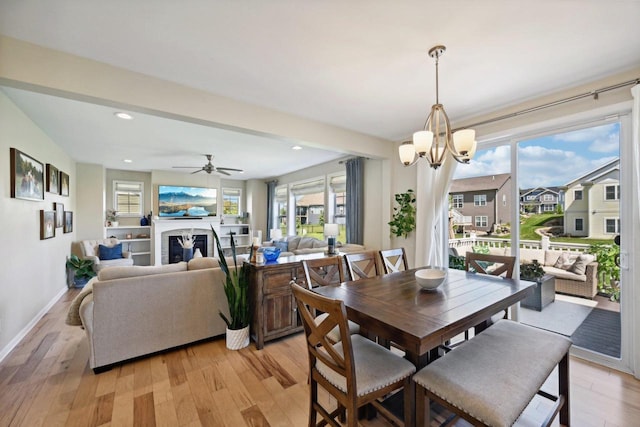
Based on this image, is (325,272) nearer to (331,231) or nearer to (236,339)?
(236,339)

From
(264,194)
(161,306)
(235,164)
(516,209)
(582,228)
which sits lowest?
(161,306)

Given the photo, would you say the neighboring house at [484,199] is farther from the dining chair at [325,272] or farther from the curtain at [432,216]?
the dining chair at [325,272]

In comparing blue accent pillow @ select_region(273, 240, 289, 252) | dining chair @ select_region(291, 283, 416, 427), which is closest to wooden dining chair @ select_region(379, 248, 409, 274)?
dining chair @ select_region(291, 283, 416, 427)

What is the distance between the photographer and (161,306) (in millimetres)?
2537

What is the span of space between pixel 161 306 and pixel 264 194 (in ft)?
19.7

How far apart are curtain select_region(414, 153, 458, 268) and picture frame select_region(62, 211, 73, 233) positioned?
5.98 metres

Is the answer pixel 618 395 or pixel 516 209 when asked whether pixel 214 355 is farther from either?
Result: pixel 516 209

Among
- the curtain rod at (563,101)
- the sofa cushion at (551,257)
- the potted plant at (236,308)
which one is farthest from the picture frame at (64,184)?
the sofa cushion at (551,257)

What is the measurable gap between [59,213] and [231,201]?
4499mm

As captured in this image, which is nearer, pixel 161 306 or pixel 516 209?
pixel 161 306

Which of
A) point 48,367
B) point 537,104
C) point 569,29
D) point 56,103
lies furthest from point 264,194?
point 569,29

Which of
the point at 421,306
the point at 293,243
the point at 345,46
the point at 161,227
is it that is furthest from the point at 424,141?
the point at 161,227

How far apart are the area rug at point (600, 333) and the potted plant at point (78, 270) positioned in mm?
7306

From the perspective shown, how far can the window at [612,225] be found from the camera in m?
2.33
